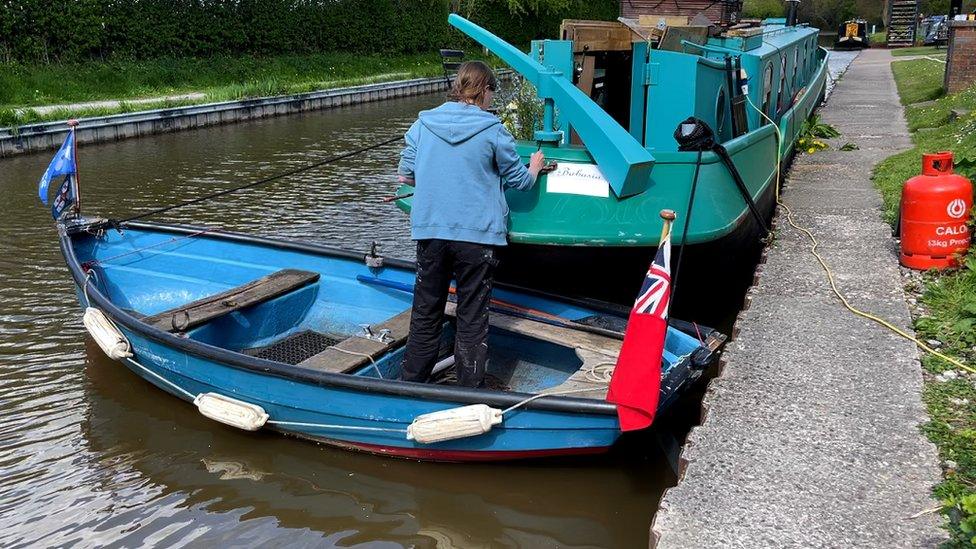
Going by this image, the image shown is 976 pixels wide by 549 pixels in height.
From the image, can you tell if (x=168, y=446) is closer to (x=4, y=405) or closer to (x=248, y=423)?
(x=248, y=423)

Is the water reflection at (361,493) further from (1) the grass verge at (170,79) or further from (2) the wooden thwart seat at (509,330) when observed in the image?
(1) the grass verge at (170,79)

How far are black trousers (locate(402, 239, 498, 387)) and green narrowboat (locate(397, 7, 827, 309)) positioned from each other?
119cm

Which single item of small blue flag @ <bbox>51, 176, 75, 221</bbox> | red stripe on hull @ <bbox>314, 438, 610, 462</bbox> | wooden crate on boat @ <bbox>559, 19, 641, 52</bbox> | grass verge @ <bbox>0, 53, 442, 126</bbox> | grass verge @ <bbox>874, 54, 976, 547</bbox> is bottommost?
red stripe on hull @ <bbox>314, 438, 610, 462</bbox>

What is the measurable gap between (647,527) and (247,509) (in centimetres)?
233

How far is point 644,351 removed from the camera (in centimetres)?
436

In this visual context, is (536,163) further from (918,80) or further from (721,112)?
(918,80)

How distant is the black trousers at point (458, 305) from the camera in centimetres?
513

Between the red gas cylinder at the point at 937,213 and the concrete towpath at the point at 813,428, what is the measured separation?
1.04 feet

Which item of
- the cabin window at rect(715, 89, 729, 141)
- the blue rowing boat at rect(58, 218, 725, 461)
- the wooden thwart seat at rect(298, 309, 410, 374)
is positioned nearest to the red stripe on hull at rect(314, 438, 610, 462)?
the blue rowing boat at rect(58, 218, 725, 461)

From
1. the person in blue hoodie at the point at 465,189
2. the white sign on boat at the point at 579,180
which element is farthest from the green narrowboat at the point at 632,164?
the person in blue hoodie at the point at 465,189

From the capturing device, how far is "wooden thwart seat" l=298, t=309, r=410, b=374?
563 centimetres

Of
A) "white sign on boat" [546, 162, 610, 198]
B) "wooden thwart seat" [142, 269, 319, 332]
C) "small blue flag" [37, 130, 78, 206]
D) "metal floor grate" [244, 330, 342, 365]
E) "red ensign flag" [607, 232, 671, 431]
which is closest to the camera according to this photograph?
"red ensign flag" [607, 232, 671, 431]

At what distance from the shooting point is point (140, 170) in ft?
49.5

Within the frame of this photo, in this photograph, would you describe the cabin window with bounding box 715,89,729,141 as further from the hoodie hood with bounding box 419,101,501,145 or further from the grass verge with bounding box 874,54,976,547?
the hoodie hood with bounding box 419,101,501,145
